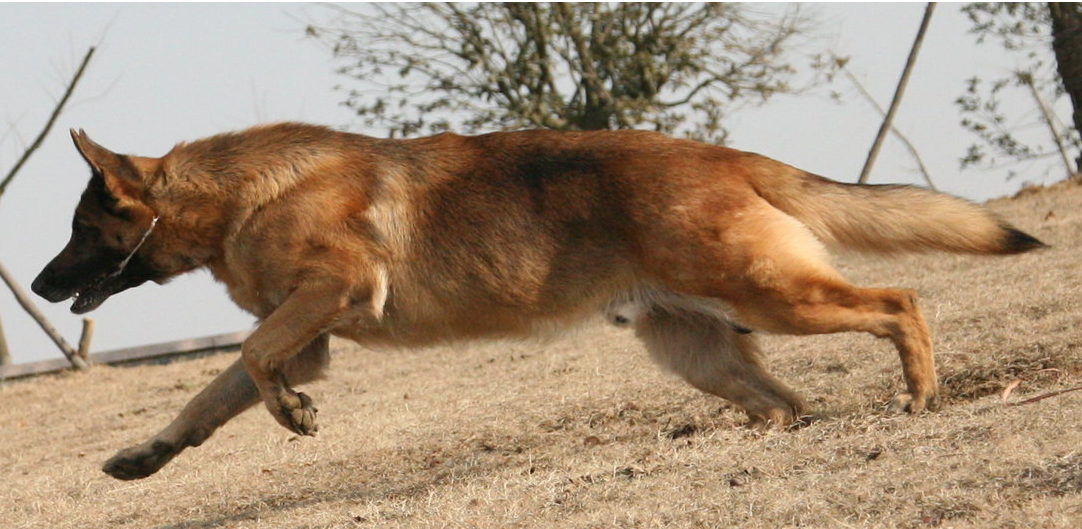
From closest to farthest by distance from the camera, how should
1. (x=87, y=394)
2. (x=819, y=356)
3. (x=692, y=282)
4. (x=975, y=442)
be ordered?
(x=975, y=442)
(x=692, y=282)
(x=819, y=356)
(x=87, y=394)

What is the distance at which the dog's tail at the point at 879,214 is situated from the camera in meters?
6.26

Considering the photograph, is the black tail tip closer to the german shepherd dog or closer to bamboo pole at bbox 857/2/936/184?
the german shepherd dog

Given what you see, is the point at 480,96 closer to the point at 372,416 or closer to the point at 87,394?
the point at 87,394

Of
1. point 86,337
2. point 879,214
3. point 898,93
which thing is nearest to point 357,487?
point 879,214

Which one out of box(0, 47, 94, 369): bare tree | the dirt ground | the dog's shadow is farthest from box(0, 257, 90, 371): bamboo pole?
the dog's shadow

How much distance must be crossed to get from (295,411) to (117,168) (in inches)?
67.9

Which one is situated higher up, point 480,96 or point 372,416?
point 480,96

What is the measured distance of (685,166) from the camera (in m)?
6.32

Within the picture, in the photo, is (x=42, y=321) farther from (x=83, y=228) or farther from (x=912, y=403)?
(x=912, y=403)

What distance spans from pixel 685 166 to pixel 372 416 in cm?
411

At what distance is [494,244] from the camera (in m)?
6.48

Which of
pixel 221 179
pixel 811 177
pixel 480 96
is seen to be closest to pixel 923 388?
pixel 811 177

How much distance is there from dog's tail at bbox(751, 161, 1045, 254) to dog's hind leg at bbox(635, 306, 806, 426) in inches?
31.5

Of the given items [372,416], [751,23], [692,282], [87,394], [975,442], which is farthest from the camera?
[751,23]
